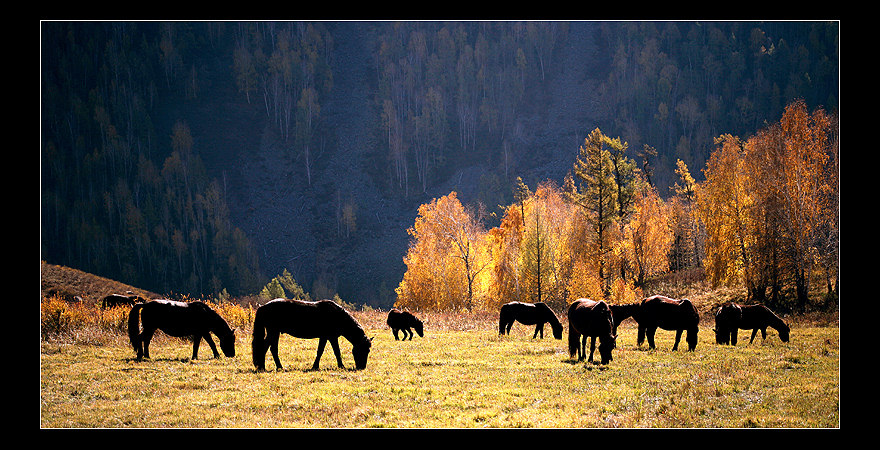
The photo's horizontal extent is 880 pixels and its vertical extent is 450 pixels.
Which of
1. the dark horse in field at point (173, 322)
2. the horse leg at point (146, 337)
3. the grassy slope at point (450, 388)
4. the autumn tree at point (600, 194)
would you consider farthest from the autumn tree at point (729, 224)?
the horse leg at point (146, 337)

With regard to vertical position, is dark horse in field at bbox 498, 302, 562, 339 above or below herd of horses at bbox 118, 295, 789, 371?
below

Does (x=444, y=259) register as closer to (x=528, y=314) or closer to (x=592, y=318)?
(x=528, y=314)

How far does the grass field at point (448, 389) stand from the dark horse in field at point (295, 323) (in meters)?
0.73

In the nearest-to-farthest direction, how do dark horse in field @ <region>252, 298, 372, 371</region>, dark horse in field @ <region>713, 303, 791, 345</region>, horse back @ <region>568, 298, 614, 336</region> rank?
dark horse in field @ <region>252, 298, 372, 371</region> < horse back @ <region>568, 298, 614, 336</region> < dark horse in field @ <region>713, 303, 791, 345</region>

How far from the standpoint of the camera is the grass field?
10.5m

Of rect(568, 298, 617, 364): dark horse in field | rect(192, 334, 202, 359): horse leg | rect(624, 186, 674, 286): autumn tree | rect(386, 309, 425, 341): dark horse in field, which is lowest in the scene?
rect(386, 309, 425, 341): dark horse in field

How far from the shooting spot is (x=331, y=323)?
51.3 feet

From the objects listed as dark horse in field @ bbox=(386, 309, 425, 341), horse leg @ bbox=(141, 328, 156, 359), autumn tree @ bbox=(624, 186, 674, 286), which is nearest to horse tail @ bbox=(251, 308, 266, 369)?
horse leg @ bbox=(141, 328, 156, 359)

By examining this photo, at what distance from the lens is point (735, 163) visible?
1634 inches

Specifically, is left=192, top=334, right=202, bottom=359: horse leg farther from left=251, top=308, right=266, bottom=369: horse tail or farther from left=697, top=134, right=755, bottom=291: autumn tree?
left=697, top=134, right=755, bottom=291: autumn tree

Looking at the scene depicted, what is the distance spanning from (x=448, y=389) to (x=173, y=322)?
922cm

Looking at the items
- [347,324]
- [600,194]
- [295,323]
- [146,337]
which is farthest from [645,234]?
[146,337]
